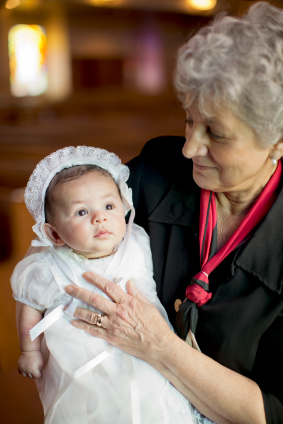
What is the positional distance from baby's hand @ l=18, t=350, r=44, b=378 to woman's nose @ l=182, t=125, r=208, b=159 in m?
0.93

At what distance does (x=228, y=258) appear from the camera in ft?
4.69

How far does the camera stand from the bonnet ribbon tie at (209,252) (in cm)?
139

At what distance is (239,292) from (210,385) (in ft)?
1.04

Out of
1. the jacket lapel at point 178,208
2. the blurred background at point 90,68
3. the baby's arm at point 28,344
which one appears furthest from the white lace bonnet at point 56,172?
the blurred background at point 90,68

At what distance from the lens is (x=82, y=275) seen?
4.85ft

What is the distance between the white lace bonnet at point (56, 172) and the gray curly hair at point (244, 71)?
0.46m

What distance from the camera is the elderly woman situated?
1.21 meters

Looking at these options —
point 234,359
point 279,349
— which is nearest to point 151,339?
point 234,359

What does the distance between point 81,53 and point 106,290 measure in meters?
12.6

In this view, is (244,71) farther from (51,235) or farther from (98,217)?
(51,235)

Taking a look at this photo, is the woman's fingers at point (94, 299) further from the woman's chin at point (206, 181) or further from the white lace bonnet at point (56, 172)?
the woman's chin at point (206, 181)

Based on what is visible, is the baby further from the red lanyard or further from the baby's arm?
the red lanyard

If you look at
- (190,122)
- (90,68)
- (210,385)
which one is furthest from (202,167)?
(90,68)

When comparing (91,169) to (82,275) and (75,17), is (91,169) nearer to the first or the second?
(82,275)
